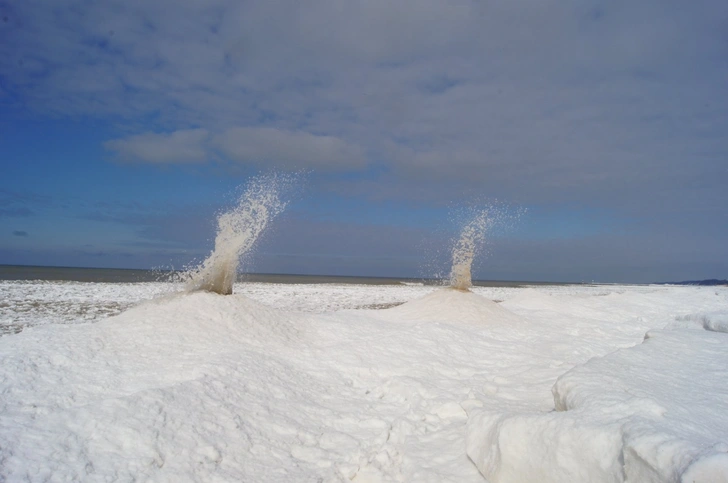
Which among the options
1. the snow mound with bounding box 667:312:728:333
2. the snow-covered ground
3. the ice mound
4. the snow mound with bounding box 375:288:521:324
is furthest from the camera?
the snow mound with bounding box 375:288:521:324

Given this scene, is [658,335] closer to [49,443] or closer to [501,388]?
[501,388]

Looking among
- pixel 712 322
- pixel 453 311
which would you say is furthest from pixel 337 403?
pixel 712 322

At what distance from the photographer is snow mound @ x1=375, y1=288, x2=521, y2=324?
34.6 feet

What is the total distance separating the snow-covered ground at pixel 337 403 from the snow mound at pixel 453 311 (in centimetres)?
203

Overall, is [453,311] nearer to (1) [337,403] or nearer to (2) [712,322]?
(2) [712,322]

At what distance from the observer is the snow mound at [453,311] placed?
10.6 m

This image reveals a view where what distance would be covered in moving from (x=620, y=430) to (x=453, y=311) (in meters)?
8.02

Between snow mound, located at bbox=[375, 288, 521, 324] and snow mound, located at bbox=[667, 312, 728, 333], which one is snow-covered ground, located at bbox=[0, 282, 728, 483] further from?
snow mound, located at bbox=[375, 288, 521, 324]

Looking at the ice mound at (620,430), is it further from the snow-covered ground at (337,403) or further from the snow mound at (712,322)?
the snow mound at (712,322)

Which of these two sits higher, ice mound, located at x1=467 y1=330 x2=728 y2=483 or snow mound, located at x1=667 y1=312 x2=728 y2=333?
snow mound, located at x1=667 y1=312 x2=728 y2=333

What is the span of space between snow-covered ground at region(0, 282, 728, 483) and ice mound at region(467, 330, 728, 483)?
0.01m

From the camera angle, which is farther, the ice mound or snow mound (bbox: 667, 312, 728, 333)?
snow mound (bbox: 667, 312, 728, 333)

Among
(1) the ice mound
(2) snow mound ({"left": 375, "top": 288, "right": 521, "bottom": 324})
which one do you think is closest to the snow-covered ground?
(1) the ice mound

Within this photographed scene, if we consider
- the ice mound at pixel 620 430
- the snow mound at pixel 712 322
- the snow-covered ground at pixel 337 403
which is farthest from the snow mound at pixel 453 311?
the ice mound at pixel 620 430
